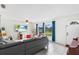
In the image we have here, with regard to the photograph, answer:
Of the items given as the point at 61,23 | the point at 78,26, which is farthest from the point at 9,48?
the point at 61,23

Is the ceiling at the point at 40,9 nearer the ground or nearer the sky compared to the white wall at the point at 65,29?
nearer the sky

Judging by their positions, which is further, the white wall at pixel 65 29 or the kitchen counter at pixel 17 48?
the white wall at pixel 65 29

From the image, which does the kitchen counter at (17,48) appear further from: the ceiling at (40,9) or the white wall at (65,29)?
the white wall at (65,29)

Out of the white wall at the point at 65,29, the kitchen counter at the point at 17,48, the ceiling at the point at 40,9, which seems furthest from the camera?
the white wall at the point at 65,29

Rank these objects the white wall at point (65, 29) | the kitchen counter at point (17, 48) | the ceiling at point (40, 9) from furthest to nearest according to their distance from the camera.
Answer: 1. the white wall at point (65, 29)
2. the ceiling at point (40, 9)
3. the kitchen counter at point (17, 48)

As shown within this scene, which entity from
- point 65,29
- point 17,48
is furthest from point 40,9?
point 17,48

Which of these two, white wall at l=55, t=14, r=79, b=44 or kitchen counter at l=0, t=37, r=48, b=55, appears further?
white wall at l=55, t=14, r=79, b=44

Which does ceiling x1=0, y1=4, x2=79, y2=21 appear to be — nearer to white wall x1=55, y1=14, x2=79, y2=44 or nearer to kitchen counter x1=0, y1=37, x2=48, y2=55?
white wall x1=55, y1=14, x2=79, y2=44

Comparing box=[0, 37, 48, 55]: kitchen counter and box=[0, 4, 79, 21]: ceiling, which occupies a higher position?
box=[0, 4, 79, 21]: ceiling

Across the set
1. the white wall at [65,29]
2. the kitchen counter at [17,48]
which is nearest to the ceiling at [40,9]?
the white wall at [65,29]

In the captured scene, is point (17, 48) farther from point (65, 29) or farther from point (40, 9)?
point (65, 29)

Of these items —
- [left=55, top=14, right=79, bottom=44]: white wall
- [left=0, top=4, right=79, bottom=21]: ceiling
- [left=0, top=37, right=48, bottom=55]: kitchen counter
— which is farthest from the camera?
[left=55, top=14, right=79, bottom=44]: white wall

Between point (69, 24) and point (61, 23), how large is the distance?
132cm

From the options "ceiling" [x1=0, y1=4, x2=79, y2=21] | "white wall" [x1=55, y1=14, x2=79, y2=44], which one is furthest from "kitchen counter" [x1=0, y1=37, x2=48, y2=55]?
"white wall" [x1=55, y1=14, x2=79, y2=44]
